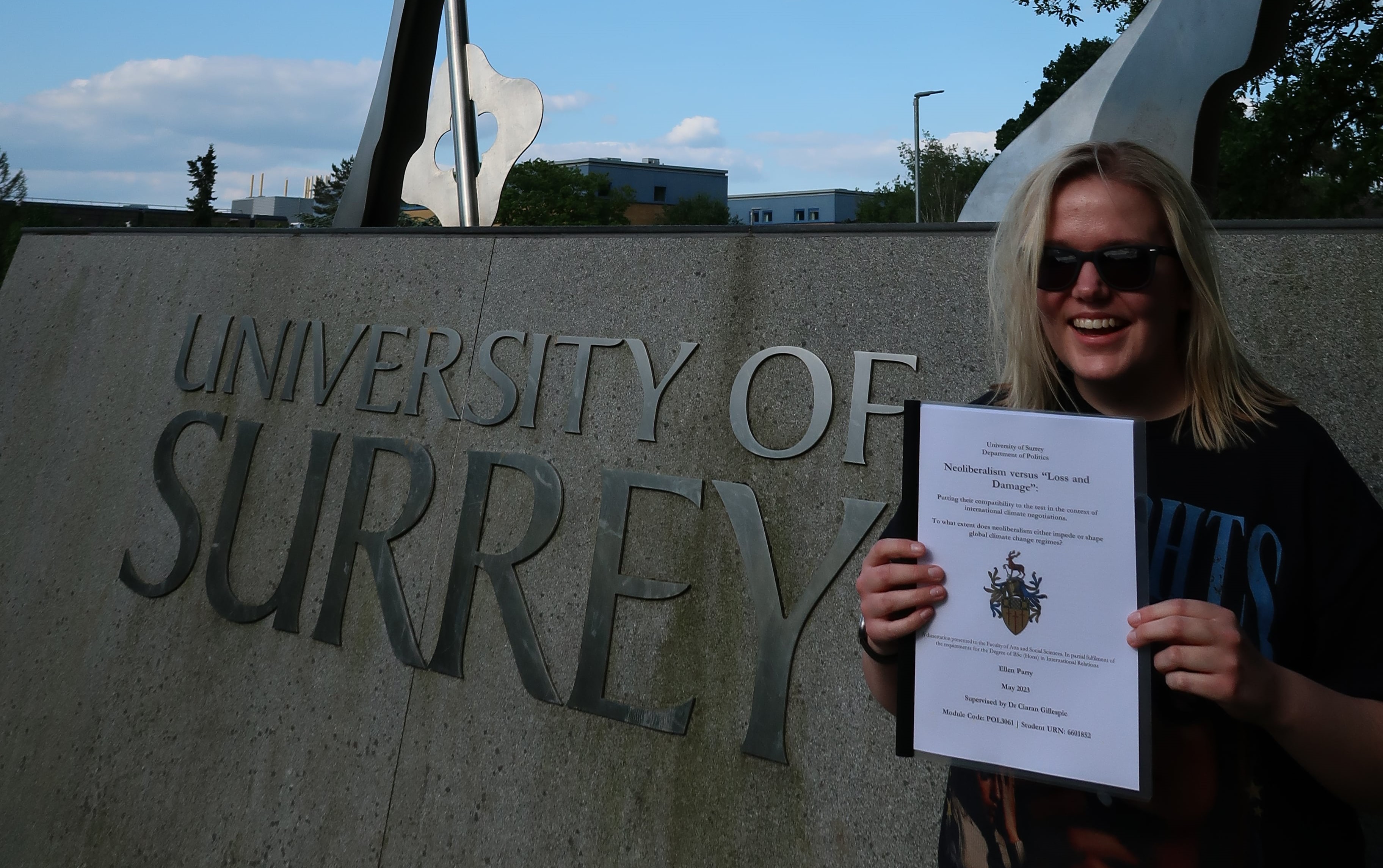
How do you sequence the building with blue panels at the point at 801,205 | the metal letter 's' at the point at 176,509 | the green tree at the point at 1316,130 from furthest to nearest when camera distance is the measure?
1. the building with blue panels at the point at 801,205
2. the green tree at the point at 1316,130
3. the metal letter 's' at the point at 176,509

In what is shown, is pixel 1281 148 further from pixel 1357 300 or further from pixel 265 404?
pixel 265 404

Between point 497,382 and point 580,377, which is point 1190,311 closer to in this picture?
point 580,377

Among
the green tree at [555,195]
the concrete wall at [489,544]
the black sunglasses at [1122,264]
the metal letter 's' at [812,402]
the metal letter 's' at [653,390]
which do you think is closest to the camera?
the black sunglasses at [1122,264]

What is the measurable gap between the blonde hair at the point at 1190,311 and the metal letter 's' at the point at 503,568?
199 cm

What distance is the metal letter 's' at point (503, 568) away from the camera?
10.5ft

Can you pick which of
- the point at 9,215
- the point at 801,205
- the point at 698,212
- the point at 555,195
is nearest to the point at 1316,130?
the point at 9,215

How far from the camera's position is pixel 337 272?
416 centimetres

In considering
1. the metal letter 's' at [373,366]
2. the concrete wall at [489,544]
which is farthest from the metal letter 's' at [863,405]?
the metal letter 's' at [373,366]

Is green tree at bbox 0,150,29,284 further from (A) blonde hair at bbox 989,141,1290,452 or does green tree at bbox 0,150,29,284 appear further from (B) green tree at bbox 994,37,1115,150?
(B) green tree at bbox 994,37,1115,150

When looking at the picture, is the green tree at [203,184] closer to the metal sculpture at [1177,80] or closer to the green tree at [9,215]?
the green tree at [9,215]

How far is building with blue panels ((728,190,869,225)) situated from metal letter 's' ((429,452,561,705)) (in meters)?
66.9

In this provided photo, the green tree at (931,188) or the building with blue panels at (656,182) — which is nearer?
the green tree at (931,188)

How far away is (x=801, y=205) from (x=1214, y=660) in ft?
237

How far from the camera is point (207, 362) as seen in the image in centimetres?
430
